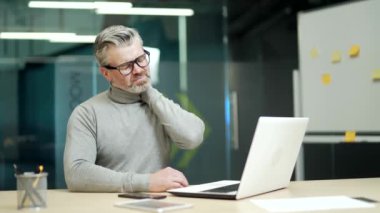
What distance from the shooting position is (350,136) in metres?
3.44

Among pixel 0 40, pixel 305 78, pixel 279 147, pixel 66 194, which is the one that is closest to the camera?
pixel 279 147

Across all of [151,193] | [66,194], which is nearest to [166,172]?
[151,193]

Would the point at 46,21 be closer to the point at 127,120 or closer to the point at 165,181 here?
the point at 127,120

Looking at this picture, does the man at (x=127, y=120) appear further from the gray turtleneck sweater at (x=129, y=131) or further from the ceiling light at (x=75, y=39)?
the ceiling light at (x=75, y=39)

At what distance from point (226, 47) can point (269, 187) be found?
11.0 ft

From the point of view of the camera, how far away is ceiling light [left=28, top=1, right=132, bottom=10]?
4312 mm

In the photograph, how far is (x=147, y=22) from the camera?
4547 millimetres

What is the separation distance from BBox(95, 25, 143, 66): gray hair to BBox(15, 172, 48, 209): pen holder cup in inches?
28.8

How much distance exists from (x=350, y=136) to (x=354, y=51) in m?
0.59

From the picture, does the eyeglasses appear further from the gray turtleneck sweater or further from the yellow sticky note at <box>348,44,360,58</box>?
the yellow sticky note at <box>348,44,360,58</box>

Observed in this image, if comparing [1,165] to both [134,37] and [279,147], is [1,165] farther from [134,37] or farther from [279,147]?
[279,147]

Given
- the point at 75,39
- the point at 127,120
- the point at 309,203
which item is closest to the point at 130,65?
the point at 127,120

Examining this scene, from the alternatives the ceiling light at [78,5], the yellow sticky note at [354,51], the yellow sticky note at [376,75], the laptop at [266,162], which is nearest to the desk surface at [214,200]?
the laptop at [266,162]

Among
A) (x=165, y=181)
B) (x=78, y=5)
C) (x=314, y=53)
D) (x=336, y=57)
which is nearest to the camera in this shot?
(x=165, y=181)
